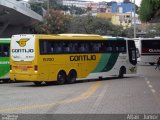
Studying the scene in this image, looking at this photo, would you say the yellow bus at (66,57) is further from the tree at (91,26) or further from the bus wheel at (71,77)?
the tree at (91,26)

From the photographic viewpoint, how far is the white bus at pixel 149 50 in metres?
60.1

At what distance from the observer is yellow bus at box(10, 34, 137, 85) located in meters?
27.8

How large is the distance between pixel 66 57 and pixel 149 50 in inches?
1239

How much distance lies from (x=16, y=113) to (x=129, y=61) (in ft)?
75.1

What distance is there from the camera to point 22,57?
91.8 feet

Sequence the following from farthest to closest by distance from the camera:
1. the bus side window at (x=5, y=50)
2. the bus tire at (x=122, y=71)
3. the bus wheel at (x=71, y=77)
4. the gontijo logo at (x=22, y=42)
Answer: the bus tire at (x=122, y=71) < the bus side window at (x=5, y=50) < the bus wheel at (x=71, y=77) < the gontijo logo at (x=22, y=42)

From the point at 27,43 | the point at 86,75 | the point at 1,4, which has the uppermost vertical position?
the point at 1,4

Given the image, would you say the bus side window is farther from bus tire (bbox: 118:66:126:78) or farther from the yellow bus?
bus tire (bbox: 118:66:126:78)

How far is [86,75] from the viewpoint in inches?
1266

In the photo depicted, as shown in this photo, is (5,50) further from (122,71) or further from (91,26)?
(91,26)

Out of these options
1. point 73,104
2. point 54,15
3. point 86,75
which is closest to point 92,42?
point 86,75

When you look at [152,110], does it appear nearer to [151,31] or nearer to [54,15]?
[54,15]

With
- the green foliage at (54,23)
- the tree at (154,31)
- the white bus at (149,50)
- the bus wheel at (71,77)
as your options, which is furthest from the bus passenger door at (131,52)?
the tree at (154,31)

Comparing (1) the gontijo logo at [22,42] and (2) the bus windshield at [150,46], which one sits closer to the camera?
(1) the gontijo logo at [22,42]
